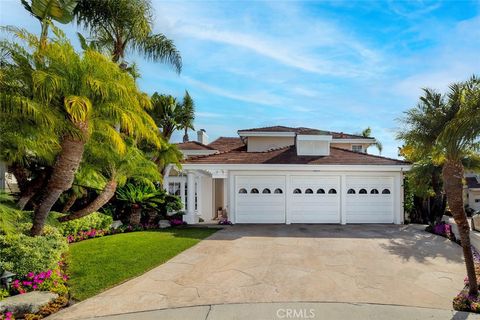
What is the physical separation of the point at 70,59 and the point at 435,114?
9.47 m

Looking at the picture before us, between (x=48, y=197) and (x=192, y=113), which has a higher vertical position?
(x=192, y=113)

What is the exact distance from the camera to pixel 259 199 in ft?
49.3

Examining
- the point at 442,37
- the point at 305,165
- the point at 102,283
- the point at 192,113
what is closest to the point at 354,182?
the point at 305,165

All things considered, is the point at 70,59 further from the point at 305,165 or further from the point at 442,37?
the point at 305,165

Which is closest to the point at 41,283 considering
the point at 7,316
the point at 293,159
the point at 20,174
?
the point at 7,316

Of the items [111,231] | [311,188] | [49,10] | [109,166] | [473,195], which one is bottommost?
[111,231]

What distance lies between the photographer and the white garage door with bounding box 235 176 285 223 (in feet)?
49.1

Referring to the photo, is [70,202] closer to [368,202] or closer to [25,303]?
[25,303]

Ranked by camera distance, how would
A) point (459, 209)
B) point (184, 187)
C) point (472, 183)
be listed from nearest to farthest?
1. point (459, 209)
2. point (184, 187)
3. point (472, 183)

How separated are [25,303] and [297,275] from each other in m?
5.26

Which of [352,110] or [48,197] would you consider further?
[352,110]

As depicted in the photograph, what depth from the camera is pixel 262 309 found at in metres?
5.18

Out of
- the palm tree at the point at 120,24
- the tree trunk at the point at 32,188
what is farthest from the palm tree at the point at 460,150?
the palm tree at the point at 120,24

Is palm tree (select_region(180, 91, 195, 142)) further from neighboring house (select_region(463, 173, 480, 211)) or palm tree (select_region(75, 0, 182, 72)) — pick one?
neighboring house (select_region(463, 173, 480, 211))
